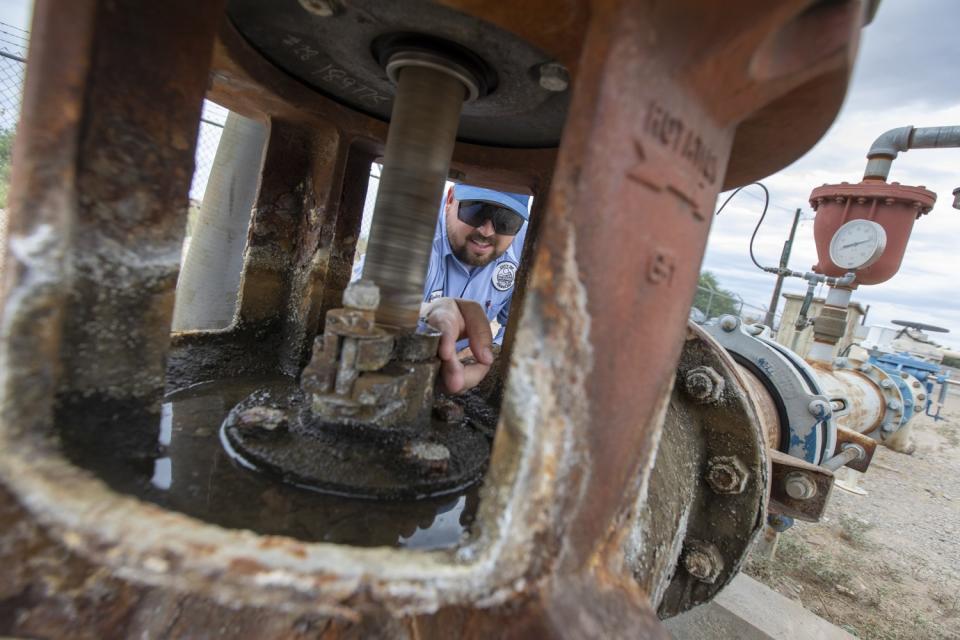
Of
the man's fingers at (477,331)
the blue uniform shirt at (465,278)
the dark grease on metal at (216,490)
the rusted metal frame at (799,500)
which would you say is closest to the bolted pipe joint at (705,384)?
the rusted metal frame at (799,500)

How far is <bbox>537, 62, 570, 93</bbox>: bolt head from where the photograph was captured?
1.12 m

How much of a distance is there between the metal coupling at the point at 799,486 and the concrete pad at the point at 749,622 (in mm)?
929

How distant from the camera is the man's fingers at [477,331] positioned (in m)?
1.84

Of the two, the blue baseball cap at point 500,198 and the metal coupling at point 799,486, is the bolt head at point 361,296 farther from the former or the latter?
the blue baseball cap at point 500,198

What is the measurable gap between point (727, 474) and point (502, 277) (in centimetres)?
297

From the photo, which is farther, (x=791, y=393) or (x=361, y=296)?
(x=791, y=393)

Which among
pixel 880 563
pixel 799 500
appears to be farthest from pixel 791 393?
pixel 880 563

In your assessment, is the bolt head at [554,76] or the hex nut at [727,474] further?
the hex nut at [727,474]

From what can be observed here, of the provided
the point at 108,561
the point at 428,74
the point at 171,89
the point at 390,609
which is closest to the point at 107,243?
the point at 171,89

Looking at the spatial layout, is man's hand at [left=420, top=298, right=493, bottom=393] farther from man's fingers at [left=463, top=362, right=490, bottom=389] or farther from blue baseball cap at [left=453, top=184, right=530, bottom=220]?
blue baseball cap at [left=453, top=184, right=530, bottom=220]

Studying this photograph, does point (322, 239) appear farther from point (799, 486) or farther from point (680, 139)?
point (799, 486)

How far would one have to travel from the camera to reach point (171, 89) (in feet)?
2.62

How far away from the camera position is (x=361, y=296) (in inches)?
39.6

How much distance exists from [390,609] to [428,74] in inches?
45.1
